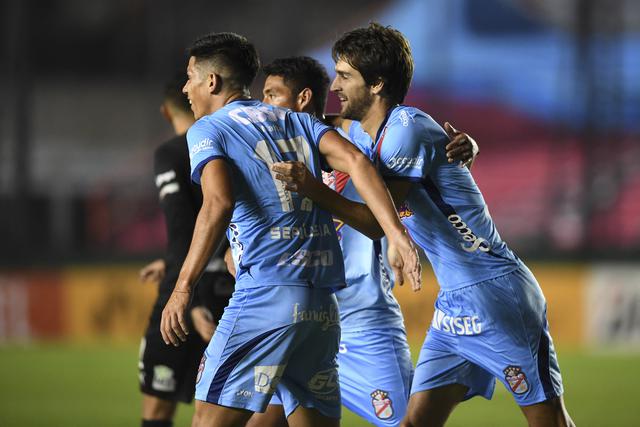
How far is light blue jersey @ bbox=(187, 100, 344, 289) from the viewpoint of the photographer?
4.14m

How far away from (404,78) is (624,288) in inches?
381

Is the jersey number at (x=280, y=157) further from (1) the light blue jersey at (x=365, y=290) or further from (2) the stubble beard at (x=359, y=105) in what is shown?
(1) the light blue jersey at (x=365, y=290)

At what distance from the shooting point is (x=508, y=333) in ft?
15.0

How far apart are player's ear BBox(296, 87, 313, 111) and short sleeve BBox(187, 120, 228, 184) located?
4.70 ft

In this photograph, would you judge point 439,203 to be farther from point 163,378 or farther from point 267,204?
point 163,378

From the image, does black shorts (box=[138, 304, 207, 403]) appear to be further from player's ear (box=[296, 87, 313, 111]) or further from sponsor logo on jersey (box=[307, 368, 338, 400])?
sponsor logo on jersey (box=[307, 368, 338, 400])

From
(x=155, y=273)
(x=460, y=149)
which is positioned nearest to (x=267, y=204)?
(x=460, y=149)

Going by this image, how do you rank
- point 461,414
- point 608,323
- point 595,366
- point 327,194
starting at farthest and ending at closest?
point 608,323 → point 595,366 → point 461,414 → point 327,194

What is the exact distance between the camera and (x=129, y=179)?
21172 mm

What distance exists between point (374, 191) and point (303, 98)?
5.44 feet

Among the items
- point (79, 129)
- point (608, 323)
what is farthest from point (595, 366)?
point (79, 129)

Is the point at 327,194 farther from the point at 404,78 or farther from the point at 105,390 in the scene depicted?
the point at 105,390

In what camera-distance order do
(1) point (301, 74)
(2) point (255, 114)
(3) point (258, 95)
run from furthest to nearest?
(3) point (258, 95) → (1) point (301, 74) → (2) point (255, 114)

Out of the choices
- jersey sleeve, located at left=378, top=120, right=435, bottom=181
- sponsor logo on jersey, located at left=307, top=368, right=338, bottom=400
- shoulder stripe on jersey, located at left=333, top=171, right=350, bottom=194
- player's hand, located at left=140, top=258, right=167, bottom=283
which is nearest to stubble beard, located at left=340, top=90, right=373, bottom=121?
jersey sleeve, located at left=378, top=120, right=435, bottom=181
